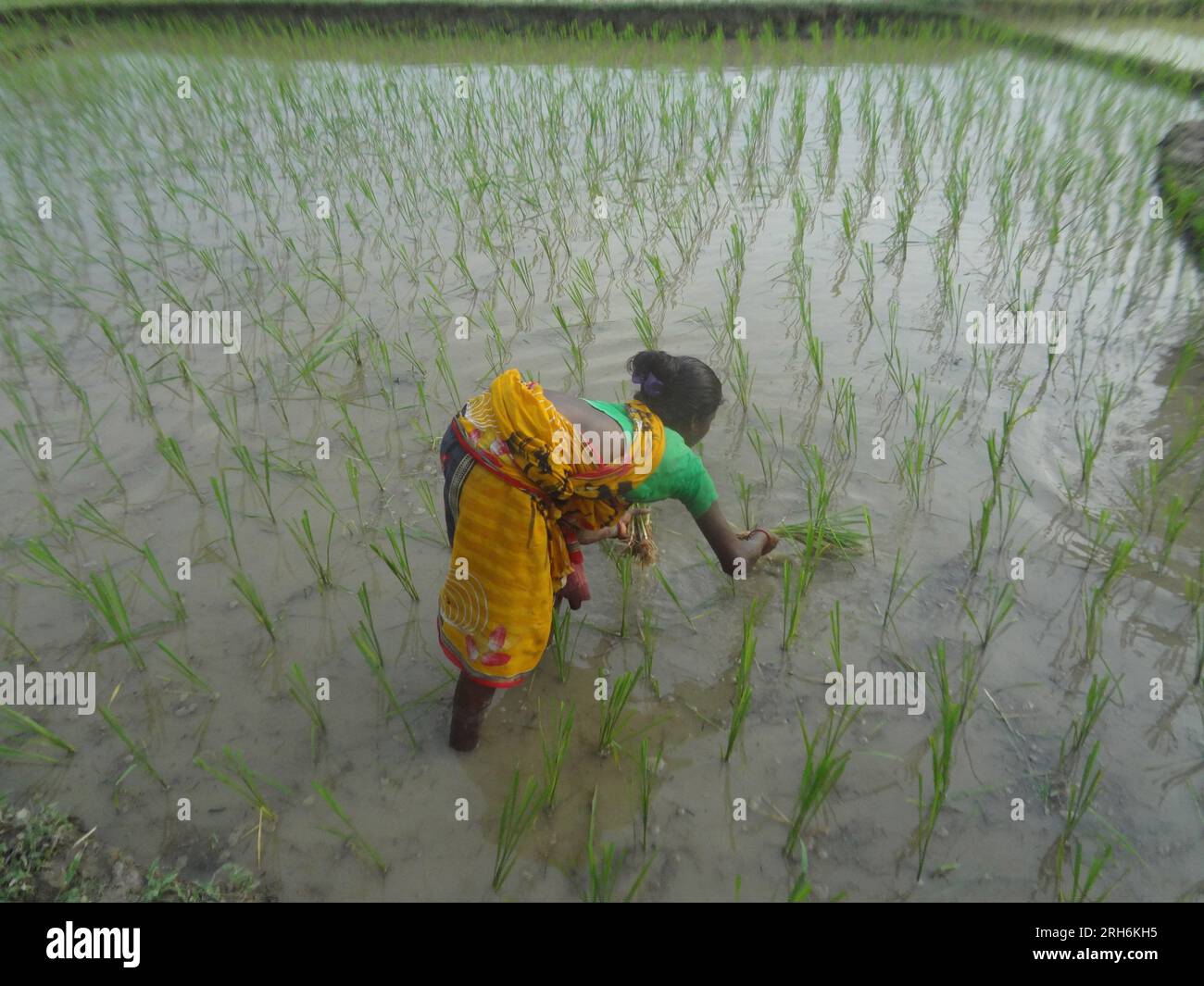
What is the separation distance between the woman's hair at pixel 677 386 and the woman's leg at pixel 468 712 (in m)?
0.73

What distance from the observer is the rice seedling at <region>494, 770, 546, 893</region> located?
137 cm

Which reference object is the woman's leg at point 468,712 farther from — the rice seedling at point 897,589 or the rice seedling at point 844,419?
the rice seedling at point 844,419

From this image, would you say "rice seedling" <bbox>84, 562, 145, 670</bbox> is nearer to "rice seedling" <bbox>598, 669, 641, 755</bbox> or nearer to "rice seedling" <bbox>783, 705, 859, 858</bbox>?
"rice seedling" <bbox>598, 669, 641, 755</bbox>

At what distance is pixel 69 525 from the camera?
7.28 feet

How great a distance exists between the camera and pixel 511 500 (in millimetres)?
1510

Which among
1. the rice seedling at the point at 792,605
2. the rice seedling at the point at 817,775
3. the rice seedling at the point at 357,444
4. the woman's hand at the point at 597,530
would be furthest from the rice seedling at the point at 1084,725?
the rice seedling at the point at 357,444

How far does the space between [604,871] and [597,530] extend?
2.34ft

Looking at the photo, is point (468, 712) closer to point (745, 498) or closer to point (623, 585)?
point (623, 585)

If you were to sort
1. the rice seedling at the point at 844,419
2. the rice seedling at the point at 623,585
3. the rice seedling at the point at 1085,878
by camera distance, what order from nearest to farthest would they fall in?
the rice seedling at the point at 1085,878
the rice seedling at the point at 623,585
the rice seedling at the point at 844,419

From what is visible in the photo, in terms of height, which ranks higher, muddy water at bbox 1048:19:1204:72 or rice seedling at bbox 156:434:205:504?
muddy water at bbox 1048:19:1204:72

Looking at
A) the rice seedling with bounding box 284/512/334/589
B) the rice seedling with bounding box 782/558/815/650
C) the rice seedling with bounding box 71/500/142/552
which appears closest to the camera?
the rice seedling with bounding box 782/558/815/650

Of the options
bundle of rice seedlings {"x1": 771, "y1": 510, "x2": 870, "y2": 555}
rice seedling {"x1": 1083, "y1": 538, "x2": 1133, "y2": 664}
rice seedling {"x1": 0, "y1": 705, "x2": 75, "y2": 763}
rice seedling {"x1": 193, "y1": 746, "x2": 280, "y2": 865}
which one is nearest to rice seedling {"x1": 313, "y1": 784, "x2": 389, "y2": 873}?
rice seedling {"x1": 193, "y1": 746, "x2": 280, "y2": 865}

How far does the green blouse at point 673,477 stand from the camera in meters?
1.56

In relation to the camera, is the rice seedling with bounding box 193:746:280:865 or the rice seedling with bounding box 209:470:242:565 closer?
the rice seedling with bounding box 193:746:280:865
